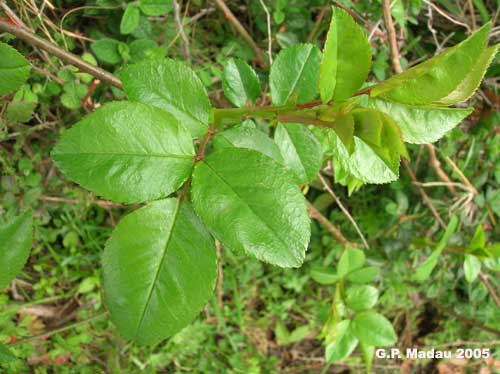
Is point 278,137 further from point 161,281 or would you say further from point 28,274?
point 28,274

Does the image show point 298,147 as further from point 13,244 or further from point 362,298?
point 362,298

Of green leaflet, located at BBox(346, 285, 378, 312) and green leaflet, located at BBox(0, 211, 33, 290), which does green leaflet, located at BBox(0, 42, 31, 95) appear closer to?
green leaflet, located at BBox(0, 211, 33, 290)

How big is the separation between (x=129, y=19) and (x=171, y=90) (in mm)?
627

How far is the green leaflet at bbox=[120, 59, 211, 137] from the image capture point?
839 mm

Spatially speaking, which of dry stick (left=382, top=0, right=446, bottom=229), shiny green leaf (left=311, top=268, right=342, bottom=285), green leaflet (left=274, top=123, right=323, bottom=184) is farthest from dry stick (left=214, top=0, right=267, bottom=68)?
shiny green leaf (left=311, top=268, right=342, bottom=285)

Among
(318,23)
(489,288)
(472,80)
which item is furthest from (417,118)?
(489,288)

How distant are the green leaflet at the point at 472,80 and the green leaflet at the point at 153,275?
43 centimetres

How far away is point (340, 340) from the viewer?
5.44ft

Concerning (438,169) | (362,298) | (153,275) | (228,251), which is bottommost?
(228,251)

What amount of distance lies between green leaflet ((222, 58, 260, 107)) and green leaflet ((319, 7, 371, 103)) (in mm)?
332

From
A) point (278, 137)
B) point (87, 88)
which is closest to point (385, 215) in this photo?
point (278, 137)

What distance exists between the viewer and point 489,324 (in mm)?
2229

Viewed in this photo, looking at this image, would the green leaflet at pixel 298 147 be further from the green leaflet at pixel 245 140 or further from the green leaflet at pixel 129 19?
the green leaflet at pixel 129 19

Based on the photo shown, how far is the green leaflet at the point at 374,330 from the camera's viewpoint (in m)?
1.60
